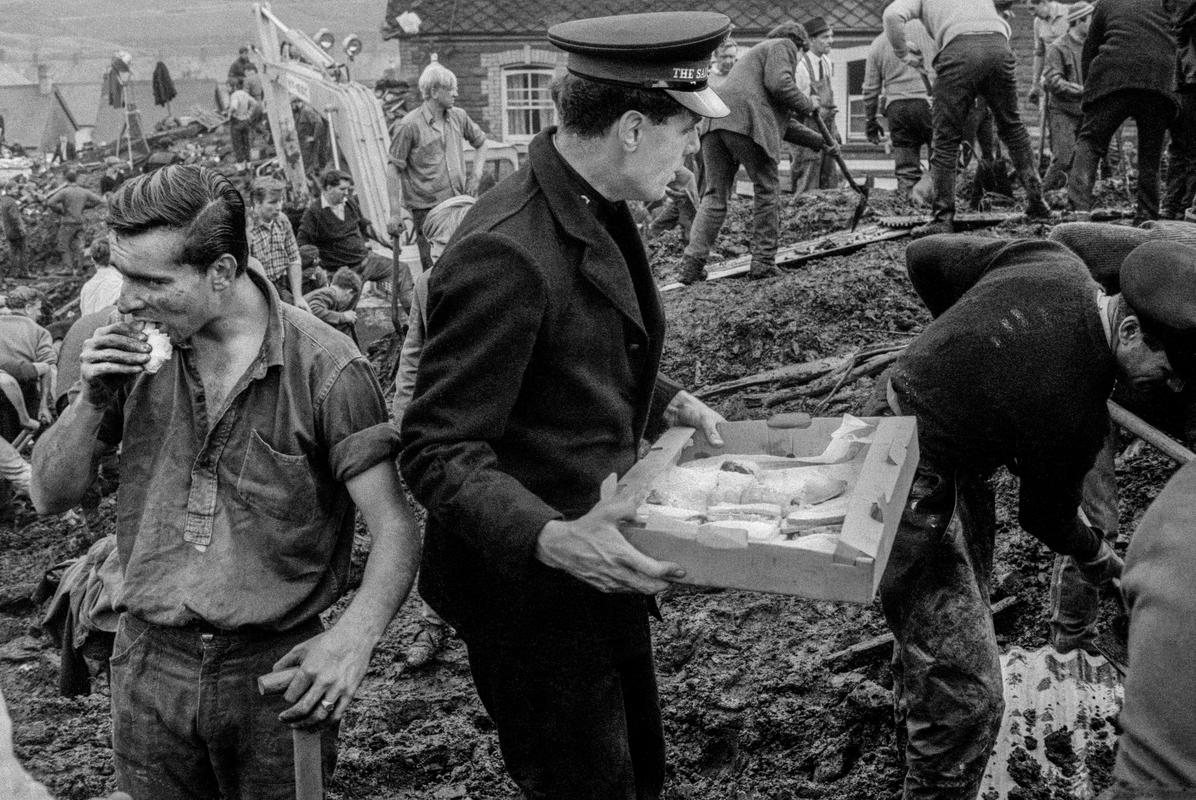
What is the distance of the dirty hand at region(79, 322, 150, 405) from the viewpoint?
252 cm

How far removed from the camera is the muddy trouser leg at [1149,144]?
8148 mm

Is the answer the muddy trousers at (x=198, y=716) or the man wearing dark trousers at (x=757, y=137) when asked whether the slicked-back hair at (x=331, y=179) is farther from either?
the muddy trousers at (x=198, y=716)

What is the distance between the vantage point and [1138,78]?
819 cm

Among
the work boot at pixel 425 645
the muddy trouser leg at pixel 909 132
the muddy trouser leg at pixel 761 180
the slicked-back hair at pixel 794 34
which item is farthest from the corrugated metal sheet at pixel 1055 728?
the muddy trouser leg at pixel 909 132

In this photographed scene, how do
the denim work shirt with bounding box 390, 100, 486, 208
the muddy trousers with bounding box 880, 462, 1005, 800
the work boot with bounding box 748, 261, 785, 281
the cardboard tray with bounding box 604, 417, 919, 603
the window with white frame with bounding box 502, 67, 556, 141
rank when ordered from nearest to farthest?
1. the cardboard tray with bounding box 604, 417, 919, 603
2. the muddy trousers with bounding box 880, 462, 1005, 800
3. the work boot with bounding box 748, 261, 785, 281
4. the denim work shirt with bounding box 390, 100, 486, 208
5. the window with white frame with bounding box 502, 67, 556, 141

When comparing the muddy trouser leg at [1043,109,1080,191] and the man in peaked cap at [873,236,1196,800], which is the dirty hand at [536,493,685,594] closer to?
the man in peaked cap at [873,236,1196,800]

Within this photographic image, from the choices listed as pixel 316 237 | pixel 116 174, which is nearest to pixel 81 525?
pixel 316 237

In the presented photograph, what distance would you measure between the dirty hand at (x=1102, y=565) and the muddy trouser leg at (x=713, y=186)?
602 centimetres

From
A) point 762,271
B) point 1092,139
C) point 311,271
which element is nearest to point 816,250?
point 762,271

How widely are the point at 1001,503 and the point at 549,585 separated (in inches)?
151

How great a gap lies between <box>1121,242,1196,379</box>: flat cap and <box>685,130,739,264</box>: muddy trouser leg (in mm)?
6787

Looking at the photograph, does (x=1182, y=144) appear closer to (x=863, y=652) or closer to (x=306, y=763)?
(x=863, y=652)

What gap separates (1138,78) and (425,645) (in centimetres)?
623

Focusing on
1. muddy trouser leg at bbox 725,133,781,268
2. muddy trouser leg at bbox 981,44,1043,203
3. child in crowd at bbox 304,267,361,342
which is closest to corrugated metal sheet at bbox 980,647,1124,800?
muddy trouser leg at bbox 725,133,781,268
